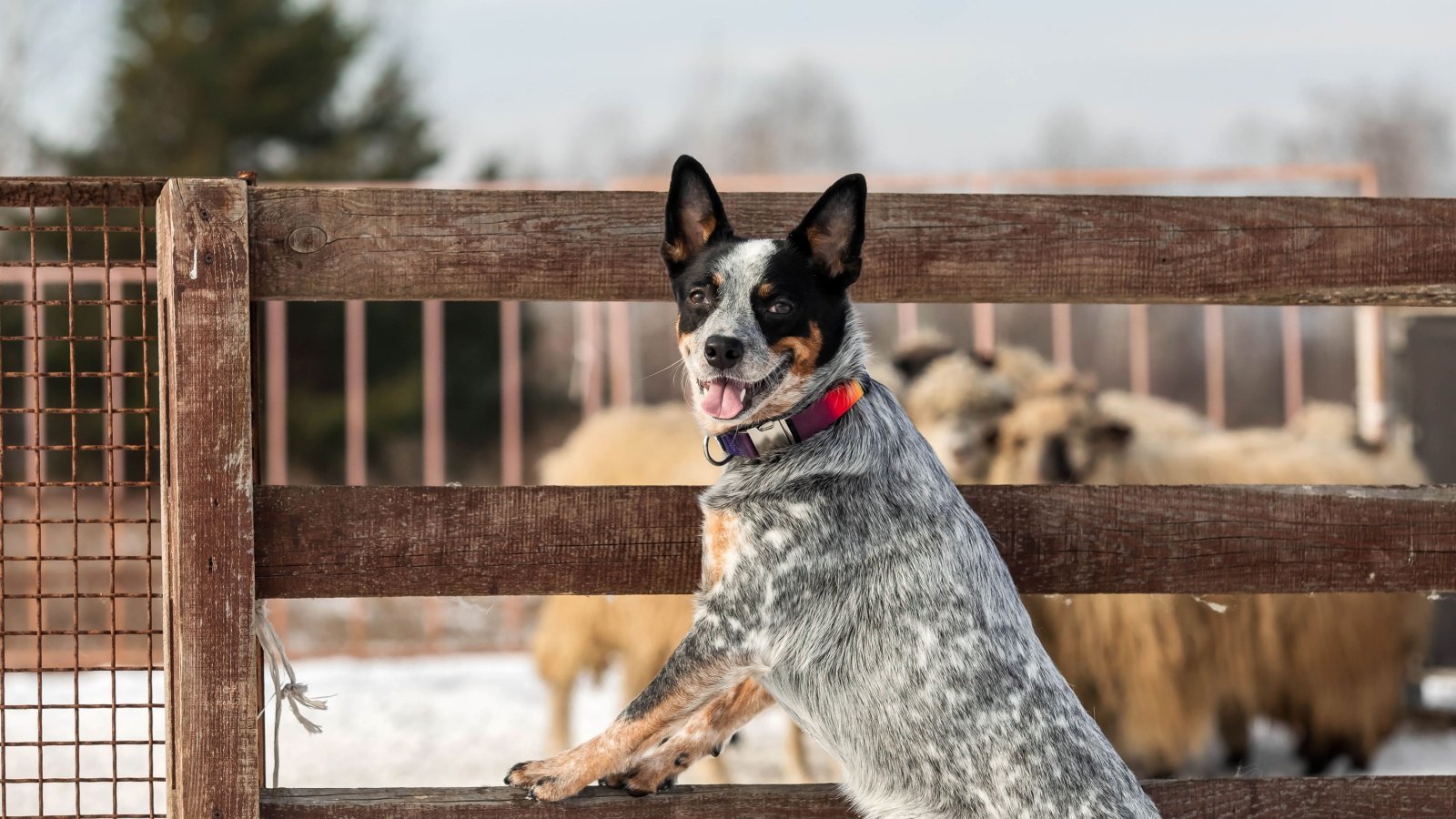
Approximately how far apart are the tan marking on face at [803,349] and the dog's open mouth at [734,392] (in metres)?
0.02

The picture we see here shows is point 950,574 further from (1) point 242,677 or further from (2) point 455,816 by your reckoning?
(1) point 242,677

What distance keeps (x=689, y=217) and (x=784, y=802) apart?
1.25 meters

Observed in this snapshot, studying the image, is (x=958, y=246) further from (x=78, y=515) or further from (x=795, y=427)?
(x=78, y=515)

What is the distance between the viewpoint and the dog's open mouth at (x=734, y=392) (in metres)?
2.53

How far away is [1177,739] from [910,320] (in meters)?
3.69

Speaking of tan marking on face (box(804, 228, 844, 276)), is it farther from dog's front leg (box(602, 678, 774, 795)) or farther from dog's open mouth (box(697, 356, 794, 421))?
dog's front leg (box(602, 678, 774, 795))

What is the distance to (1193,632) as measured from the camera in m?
5.53

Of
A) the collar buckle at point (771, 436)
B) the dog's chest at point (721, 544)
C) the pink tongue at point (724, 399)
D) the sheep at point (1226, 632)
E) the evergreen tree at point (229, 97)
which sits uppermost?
the evergreen tree at point (229, 97)

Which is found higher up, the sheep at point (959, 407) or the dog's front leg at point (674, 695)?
the sheep at point (959, 407)

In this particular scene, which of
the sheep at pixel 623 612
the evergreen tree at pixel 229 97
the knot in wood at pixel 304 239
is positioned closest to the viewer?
the knot in wood at pixel 304 239

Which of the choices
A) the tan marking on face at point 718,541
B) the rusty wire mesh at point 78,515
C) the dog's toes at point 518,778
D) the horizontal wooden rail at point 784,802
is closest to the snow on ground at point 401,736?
the rusty wire mesh at point 78,515

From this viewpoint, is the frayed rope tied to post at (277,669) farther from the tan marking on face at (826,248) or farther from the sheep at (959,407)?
the sheep at (959,407)

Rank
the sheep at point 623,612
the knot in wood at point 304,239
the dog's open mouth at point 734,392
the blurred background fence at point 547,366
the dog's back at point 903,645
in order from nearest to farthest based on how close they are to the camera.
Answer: the dog's back at point 903,645
the dog's open mouth at point 734,392
the knot in wood at point 304,239
the sheep at point 623,612
the blurred background fence at point 547,366

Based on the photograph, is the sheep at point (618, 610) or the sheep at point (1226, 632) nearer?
the sheep at point (1226, 632)
